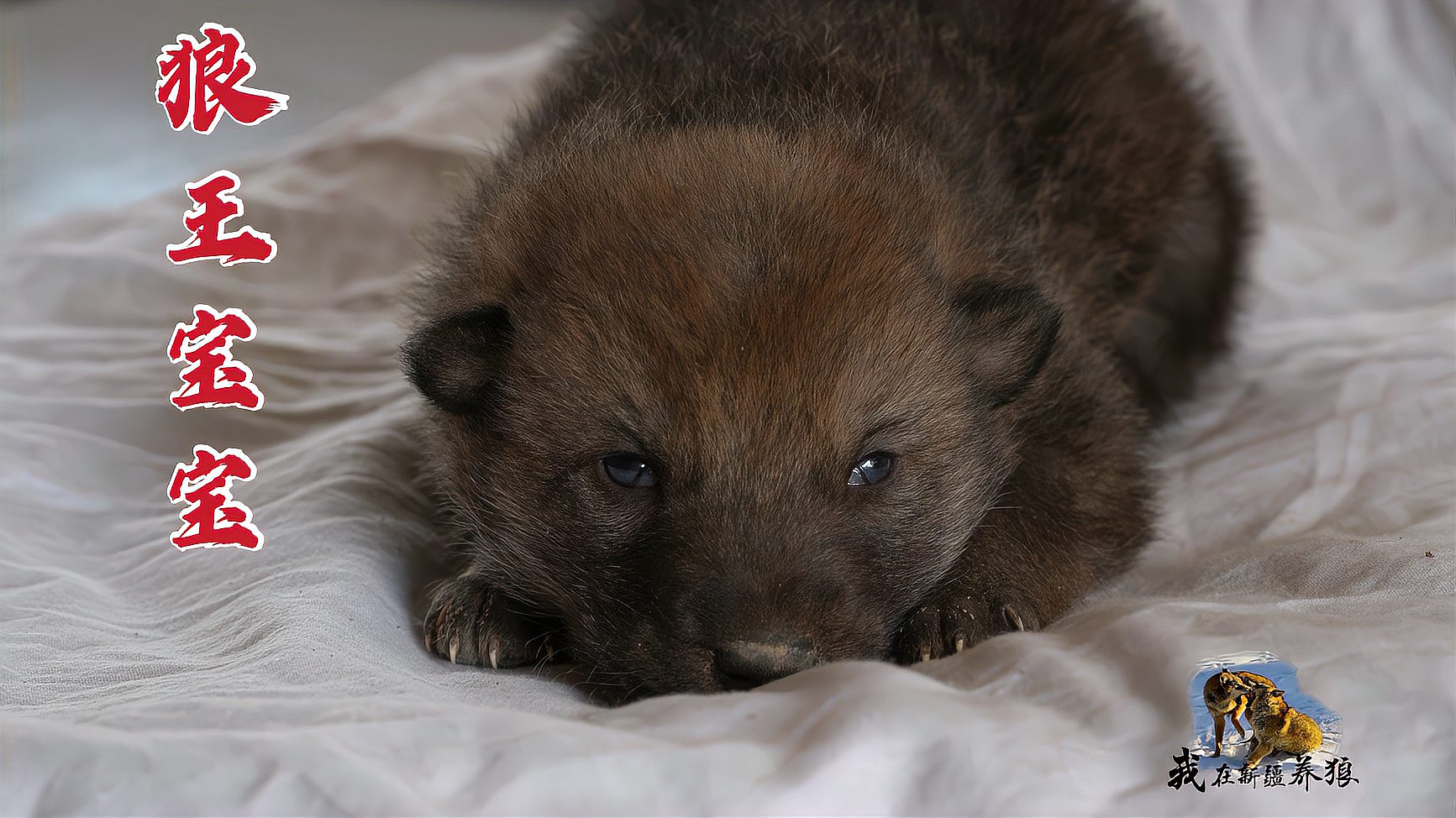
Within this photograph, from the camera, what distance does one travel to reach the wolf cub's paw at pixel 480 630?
2.17 meters

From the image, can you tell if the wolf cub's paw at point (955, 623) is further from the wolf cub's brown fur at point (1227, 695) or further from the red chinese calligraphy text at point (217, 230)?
the red chinese calligraphy text at point (217, 230)

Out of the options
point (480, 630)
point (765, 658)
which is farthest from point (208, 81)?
point (765, 658)

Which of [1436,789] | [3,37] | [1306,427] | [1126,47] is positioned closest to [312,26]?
[3,37]

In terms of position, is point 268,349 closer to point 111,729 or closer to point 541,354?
point 541,354

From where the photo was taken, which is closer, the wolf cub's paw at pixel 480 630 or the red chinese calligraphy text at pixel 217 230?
the wolf cub's paw at pixel 480 630

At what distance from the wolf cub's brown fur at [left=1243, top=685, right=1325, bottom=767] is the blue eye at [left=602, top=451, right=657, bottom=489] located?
0.84m

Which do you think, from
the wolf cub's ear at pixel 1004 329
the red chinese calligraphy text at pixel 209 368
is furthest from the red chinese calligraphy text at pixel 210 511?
the wolf cub's ear at pixel 1004 329

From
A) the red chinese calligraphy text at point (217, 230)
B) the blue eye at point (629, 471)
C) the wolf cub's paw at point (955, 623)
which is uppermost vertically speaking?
the red chinese calligraphy text at point (217, 230)

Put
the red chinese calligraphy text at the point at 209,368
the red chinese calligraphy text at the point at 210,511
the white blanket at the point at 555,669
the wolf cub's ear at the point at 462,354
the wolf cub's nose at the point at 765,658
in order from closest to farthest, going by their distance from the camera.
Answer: the white blanket at the point at 555,669
the wolf cub's nose at the point at 765,658
the wolf cub's ear at the point at 462,354
the red chinese calligraphy text at the point at 210,511
the red chinese calligraphy text at the point at 209,368

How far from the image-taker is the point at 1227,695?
66.8 inches

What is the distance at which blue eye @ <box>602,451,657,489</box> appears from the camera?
1.98 meters

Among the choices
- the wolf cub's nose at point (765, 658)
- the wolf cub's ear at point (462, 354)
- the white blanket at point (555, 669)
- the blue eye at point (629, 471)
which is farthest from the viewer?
the wolf cub's ear at point (462, 354)

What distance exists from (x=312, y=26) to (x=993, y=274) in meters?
7.46

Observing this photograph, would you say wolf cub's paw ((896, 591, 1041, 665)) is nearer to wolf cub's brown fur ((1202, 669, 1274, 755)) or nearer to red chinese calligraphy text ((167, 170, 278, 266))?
wolf cub's brown fur ((1202, 669, 1274, 755))
